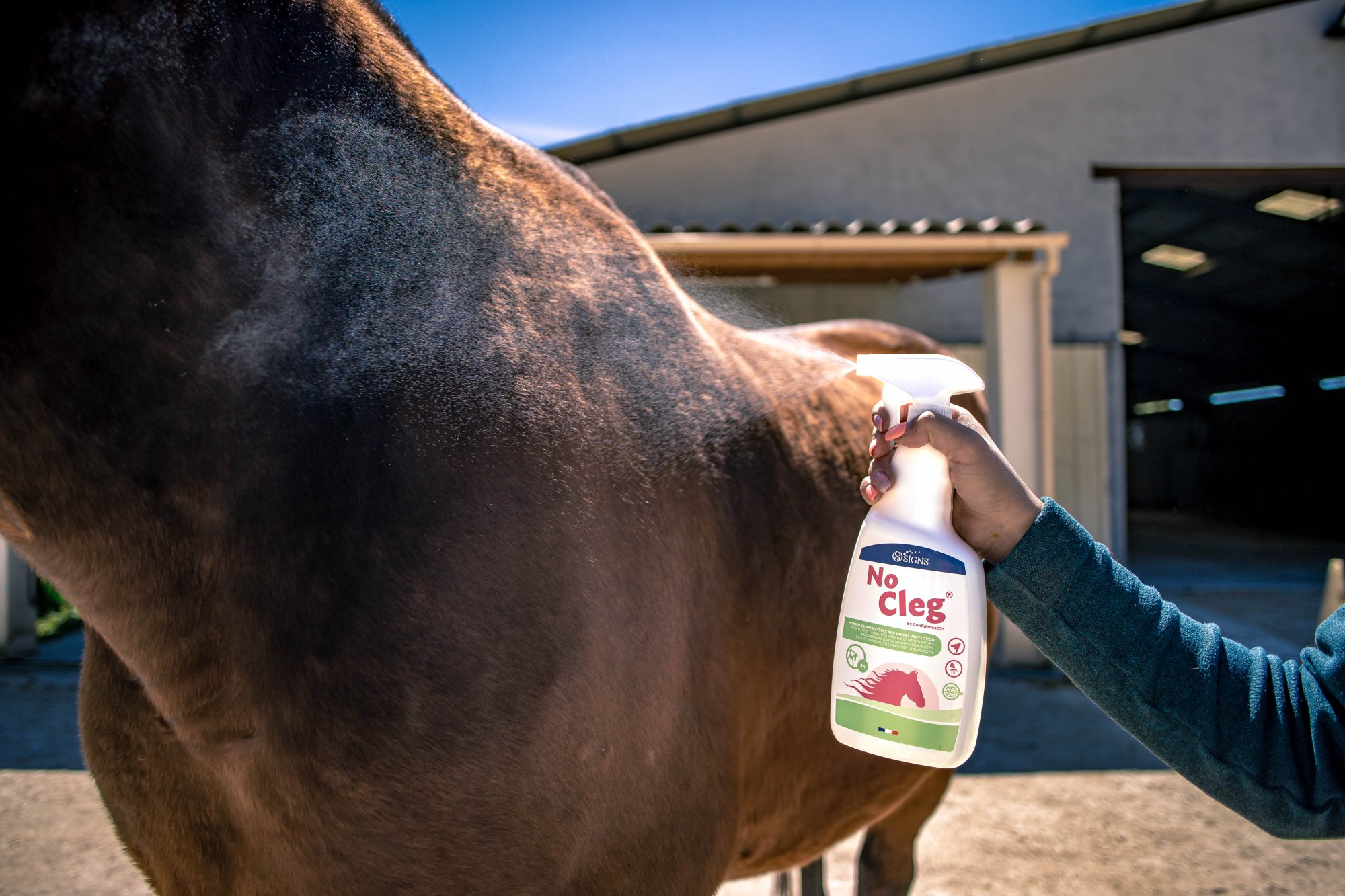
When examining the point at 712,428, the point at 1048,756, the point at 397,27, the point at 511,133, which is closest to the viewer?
the point at 397,27

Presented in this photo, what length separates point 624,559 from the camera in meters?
1.14

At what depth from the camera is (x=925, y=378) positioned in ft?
3.59

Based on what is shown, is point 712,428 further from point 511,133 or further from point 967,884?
point 967,884

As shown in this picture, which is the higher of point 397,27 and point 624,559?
point 397,27

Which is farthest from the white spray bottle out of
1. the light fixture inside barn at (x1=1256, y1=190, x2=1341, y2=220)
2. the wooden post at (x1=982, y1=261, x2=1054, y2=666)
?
the light fixture inside barn at (x1=1256, y1=190, x2=1341, y2=220)

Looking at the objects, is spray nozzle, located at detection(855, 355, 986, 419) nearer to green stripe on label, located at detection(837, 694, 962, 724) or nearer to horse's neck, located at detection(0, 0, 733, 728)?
green stripe on label, located at detection(837, 694, 962, 724)

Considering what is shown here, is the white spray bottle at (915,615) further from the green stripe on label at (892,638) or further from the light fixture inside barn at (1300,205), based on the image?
the light fixture inside barn at (1300,205)

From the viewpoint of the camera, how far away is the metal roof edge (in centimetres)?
834

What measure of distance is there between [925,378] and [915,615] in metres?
0.32

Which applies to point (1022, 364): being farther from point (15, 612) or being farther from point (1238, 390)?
point (1238, 390)

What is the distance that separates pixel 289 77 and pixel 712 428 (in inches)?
33.6

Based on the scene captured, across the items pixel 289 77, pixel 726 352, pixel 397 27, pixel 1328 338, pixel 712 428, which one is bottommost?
pixel 712 428

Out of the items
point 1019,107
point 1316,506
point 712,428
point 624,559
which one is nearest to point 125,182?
point 624,559

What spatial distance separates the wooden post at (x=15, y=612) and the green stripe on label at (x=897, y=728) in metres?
7.37
